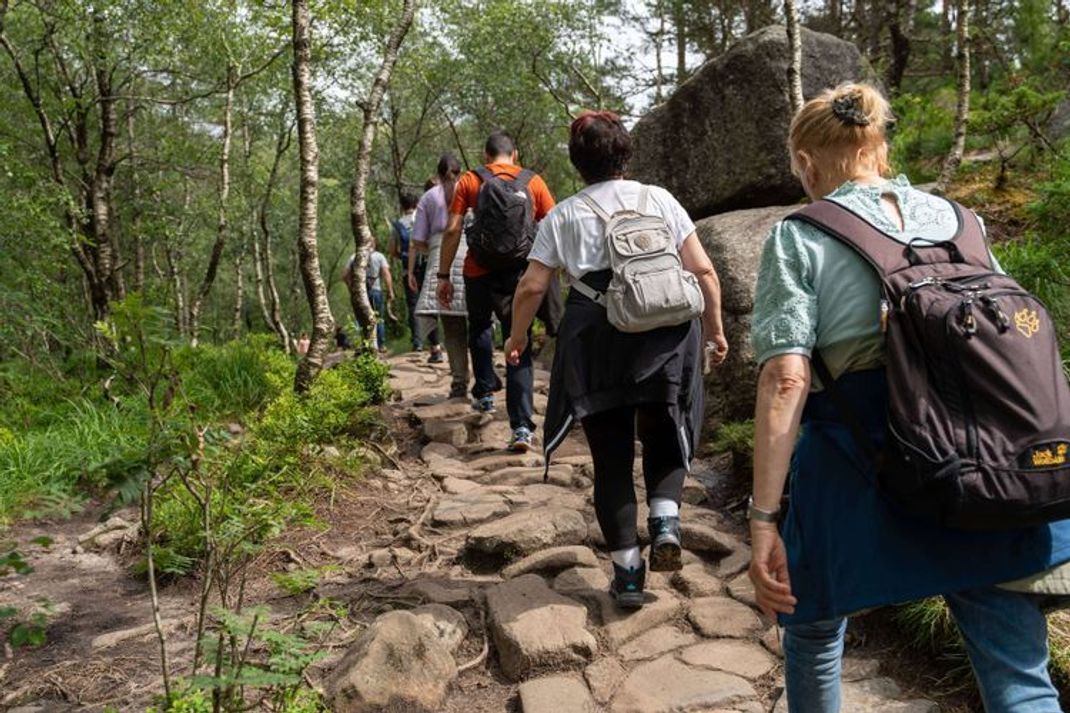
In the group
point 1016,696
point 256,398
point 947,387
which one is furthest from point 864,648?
point 256,398

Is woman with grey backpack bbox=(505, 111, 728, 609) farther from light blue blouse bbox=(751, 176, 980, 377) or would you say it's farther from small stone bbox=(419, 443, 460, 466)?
small stone bbox=(419, 443, 460, 466)

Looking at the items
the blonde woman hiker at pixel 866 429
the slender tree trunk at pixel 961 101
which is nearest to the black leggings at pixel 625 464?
the blonde woman hiker at pixel 866 429

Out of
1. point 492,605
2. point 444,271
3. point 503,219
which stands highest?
point 503,219

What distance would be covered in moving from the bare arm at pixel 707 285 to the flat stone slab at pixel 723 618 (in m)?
1.10

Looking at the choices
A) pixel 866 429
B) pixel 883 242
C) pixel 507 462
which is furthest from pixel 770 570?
pixel 507 462

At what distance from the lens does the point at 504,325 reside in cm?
608

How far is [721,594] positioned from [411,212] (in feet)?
25.1

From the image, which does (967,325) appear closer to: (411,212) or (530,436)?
(530,436)

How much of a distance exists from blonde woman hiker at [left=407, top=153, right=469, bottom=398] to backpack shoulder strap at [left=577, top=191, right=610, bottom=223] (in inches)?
115

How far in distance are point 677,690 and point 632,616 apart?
498 millimetres

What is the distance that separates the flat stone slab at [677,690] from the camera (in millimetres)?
2891

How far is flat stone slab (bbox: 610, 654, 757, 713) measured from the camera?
9.48ft

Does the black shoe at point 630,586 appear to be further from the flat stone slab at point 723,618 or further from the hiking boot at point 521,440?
the hiking boot at point 521,440

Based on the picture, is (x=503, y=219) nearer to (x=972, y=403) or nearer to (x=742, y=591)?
(x=742, y=591)
